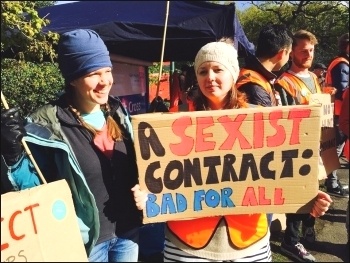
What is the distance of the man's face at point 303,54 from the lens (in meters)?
3.44

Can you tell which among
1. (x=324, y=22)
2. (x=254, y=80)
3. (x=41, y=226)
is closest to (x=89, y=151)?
(x=41, y=226)

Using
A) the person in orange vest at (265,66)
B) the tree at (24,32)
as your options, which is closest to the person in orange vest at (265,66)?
the person in orange vest at (265,66)

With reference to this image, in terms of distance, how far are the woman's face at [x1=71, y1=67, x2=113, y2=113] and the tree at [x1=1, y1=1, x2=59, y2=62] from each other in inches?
46.3

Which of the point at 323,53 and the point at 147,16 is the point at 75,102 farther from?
the point at 323,53

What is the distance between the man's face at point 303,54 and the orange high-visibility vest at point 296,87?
Result: 136 mm

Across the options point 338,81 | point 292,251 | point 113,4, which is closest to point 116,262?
point 292,251

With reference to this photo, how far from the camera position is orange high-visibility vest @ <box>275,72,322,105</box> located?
327cm

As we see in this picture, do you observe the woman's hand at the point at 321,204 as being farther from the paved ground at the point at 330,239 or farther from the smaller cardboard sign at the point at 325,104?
the paved ground at the point at 330,239

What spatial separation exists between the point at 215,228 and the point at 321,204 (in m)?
0.44

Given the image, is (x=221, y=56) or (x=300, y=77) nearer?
(x=221, y=56)

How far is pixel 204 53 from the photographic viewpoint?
6.07 ft

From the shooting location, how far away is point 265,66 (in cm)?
299

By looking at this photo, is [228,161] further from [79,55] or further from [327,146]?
[327,146]

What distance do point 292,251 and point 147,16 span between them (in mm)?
3463
